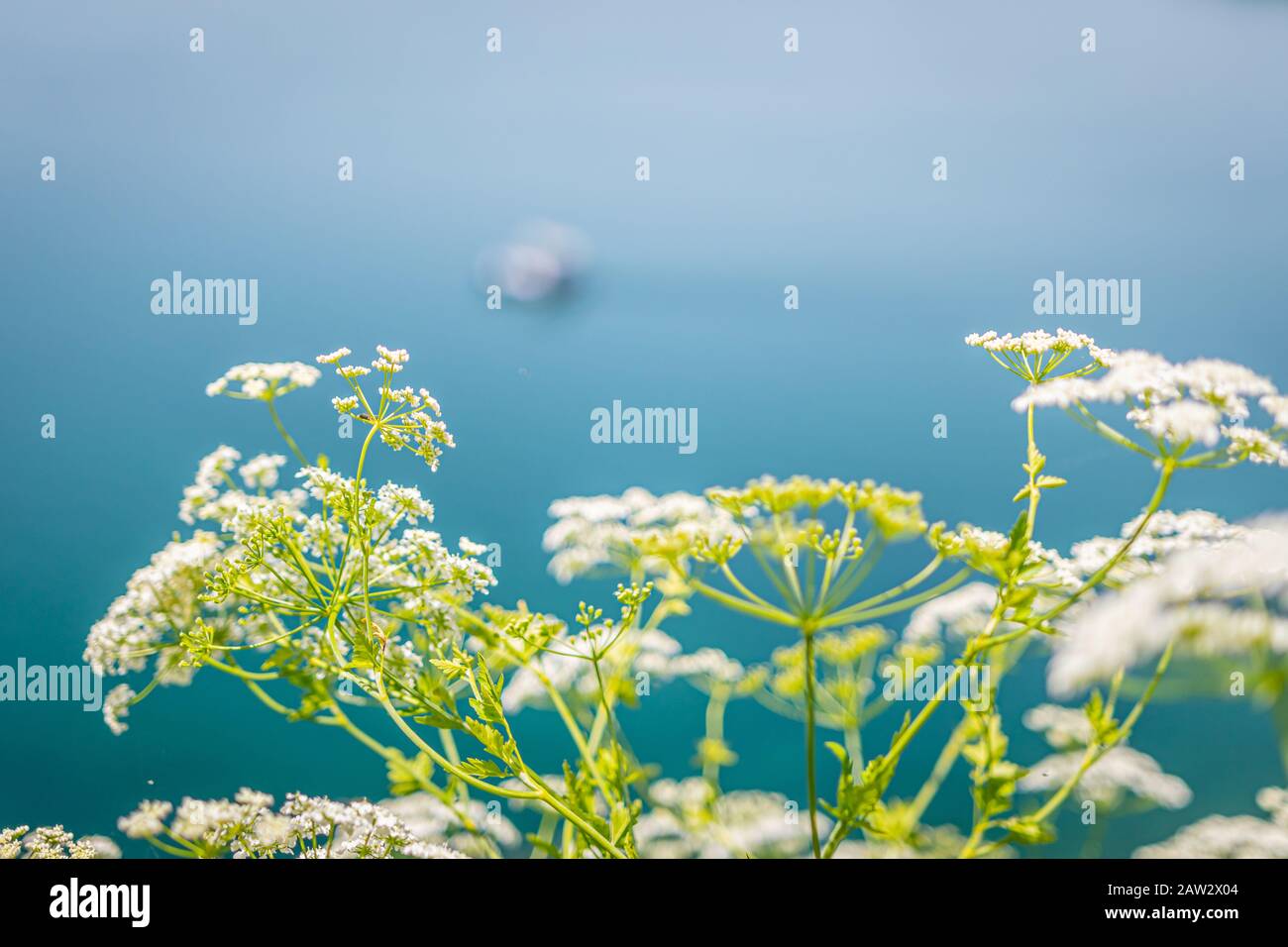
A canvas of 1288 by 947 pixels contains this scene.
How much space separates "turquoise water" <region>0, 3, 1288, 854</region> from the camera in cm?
150

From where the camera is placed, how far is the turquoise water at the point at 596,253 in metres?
1.50

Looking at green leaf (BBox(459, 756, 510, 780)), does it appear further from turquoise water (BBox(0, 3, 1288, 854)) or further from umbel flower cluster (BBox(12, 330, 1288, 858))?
turquoise water (BBox(0, 3, 1288, 854))

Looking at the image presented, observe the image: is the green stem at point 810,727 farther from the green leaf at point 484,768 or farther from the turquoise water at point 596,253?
the turquoise water at point 596,253

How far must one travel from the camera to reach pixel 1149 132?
1522mm

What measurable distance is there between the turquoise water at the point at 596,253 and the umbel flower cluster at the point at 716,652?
27cm

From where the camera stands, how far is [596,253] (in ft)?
5.11

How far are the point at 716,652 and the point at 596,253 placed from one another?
3.12 ft

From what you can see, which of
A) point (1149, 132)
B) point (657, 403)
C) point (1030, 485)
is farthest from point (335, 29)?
point (1149, 132)

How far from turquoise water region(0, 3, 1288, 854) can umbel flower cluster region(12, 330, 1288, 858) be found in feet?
0.88

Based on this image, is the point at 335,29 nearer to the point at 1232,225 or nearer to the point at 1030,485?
the point at 1030,485

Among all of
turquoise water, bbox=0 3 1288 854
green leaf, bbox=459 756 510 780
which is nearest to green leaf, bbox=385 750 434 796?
green leaf, bbox=459 756 510 780

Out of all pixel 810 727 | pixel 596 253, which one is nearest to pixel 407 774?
pixel 810 727

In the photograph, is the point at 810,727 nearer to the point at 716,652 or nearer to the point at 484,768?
the point at 484,768

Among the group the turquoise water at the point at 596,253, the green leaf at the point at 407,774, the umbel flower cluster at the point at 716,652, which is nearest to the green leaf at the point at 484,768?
the umbel flower cluster at the point at 716,652
